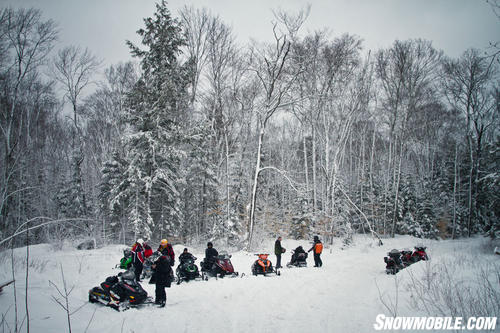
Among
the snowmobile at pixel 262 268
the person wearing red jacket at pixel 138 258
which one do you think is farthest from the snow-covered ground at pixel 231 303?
the person wearing red jacket at pixel 138 258

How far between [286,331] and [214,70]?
17828 millimetres

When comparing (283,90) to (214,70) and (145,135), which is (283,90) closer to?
(214,70)

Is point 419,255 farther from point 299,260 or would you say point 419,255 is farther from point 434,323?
point 434,323

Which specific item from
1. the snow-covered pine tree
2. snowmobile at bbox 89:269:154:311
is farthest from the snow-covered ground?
the snow-covered pine tree

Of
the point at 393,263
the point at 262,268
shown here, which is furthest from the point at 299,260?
the point at 393,263

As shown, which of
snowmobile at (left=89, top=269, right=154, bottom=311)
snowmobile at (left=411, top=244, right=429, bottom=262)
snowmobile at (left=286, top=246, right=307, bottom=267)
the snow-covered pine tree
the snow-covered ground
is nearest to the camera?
the snow-covered ground

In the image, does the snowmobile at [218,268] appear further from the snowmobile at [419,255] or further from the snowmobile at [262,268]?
the snowmobile at [419,255]

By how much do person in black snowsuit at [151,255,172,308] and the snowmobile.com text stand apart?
14.9ft

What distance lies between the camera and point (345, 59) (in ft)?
59.1

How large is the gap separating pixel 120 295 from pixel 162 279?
94 cm

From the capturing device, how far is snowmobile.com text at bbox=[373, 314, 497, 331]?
3.73 m

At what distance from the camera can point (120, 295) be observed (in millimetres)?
5973

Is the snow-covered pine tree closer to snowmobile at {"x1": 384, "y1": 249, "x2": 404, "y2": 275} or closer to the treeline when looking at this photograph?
the treeline

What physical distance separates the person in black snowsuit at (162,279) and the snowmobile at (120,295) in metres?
0.25
